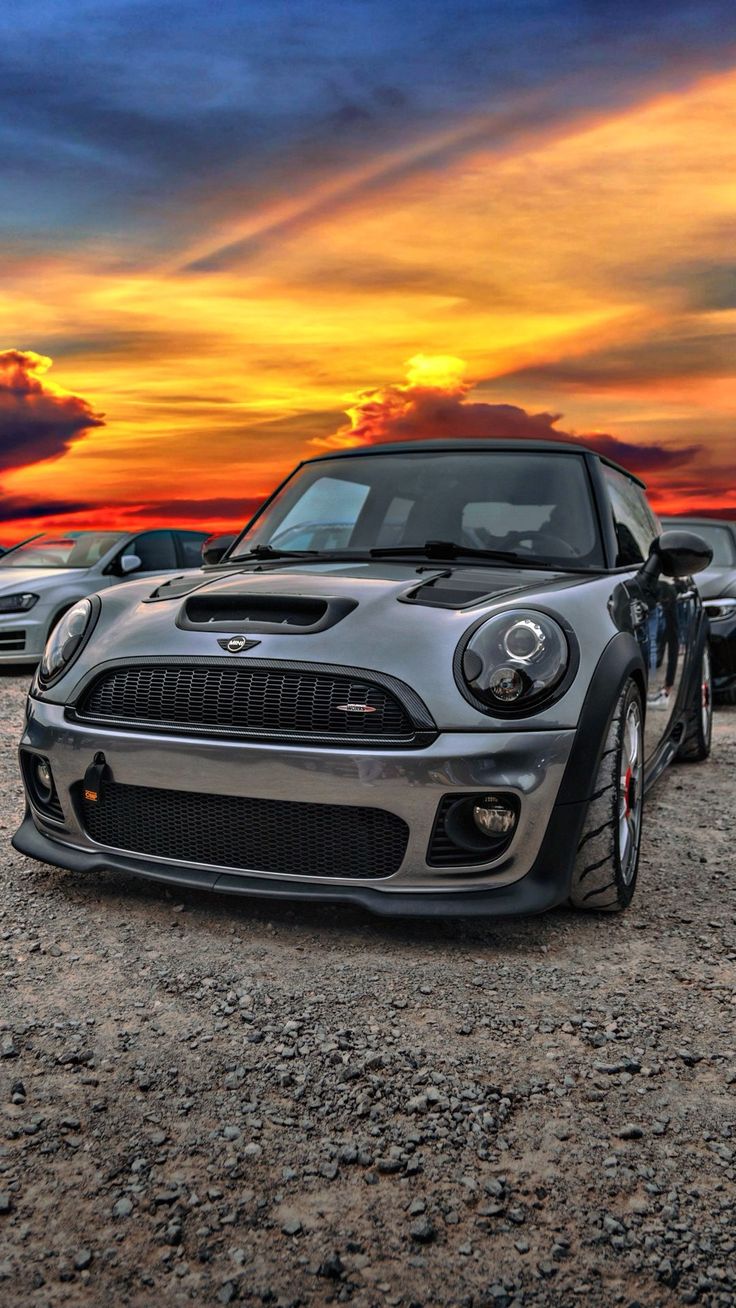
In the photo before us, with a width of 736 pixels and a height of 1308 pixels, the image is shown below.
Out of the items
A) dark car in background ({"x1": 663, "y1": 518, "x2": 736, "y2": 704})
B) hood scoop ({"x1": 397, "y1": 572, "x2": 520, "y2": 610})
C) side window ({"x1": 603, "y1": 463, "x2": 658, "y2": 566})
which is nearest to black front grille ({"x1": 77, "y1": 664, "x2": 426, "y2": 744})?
hood scoop ({"x1": 397, "y1": 572, "x2": 520, "y2": 610})

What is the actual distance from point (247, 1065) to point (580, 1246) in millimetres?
863

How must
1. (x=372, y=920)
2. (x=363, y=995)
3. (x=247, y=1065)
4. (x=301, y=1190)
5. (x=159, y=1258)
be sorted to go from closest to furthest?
1. (x=159, y=1258)
2. (x=301, y=1190)
3. (x=247, y=1065)
4. (x=363, y=995)
5. (x=372, y=920)

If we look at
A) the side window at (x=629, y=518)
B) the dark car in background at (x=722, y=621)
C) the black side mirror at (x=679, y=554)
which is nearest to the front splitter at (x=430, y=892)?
the side window at (x=629, y=518)

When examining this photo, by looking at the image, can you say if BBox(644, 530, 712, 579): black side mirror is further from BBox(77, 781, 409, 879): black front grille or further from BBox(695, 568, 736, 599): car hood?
BBox(695, 568, 736, 599): car hood

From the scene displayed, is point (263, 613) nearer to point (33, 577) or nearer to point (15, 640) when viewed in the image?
point (15, 640)

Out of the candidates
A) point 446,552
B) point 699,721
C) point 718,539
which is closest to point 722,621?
point 718,539

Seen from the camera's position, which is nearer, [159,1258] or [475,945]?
[159,1258]

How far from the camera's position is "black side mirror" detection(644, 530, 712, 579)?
4.21 metres

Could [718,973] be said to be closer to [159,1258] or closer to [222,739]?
[222,739]

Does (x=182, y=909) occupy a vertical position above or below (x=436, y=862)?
below

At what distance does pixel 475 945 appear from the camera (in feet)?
10.2

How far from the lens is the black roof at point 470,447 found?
4.38 meters

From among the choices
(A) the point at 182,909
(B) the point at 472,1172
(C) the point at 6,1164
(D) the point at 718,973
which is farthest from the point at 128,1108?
(D) the point at 718,973

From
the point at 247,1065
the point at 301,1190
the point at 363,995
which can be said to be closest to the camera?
the point at 301,1190
